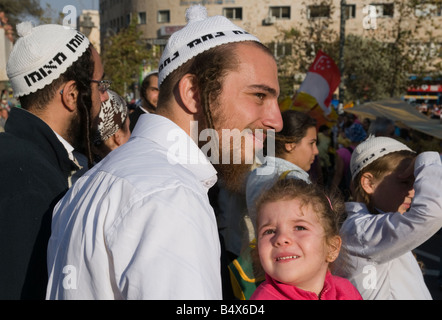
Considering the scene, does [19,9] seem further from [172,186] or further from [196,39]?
[172,186]

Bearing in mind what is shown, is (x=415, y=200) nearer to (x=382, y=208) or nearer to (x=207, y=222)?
(x=382, y=208)

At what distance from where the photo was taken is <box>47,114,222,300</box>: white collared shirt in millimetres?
1211

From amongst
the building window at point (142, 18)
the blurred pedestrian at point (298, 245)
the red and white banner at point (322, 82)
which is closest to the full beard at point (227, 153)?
the blurred pedestrian at point (298, 245)

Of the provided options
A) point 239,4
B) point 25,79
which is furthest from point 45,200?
point 239,4

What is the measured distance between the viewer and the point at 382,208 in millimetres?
3207

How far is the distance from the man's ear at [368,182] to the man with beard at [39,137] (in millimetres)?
1628

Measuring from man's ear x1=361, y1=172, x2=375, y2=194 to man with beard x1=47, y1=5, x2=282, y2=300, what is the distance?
1.53m

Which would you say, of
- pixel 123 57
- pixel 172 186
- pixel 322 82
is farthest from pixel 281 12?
pixel 172 186

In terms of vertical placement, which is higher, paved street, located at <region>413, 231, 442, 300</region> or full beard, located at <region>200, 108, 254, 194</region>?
full beard, located at <region>200, 108, 254, 194</region>

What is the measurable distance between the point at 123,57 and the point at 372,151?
2578 centimetres

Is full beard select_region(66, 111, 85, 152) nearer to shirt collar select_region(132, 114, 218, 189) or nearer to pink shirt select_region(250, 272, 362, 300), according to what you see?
shirt collar select_region(132, 114, 218, 189)

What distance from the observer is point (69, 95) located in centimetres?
248

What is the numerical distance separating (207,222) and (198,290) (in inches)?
7.3

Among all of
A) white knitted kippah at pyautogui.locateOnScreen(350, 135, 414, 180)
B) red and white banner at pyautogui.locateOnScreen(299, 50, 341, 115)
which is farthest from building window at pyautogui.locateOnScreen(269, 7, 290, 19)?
white knitted kippah at pyautogui.locateOnScreen(350, 135, 414, 180)
